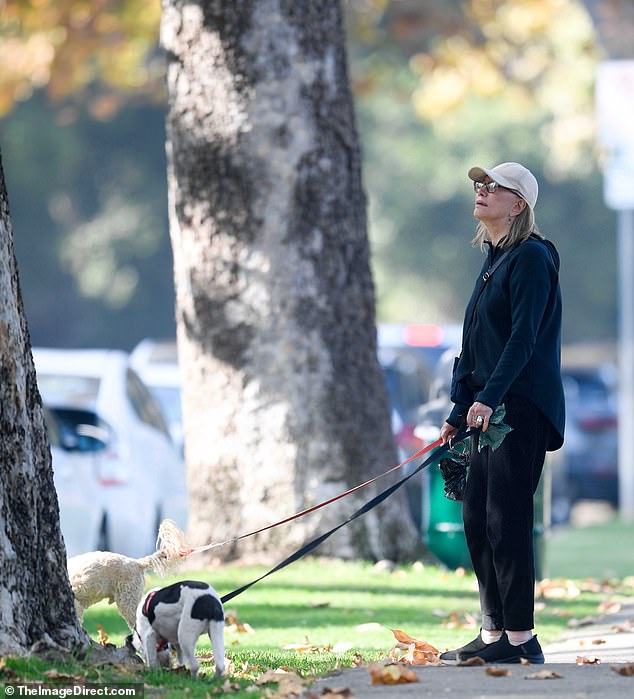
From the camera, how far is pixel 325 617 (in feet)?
29.2

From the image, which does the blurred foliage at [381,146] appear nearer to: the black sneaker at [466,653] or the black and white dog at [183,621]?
the black sneaker at [466,653]

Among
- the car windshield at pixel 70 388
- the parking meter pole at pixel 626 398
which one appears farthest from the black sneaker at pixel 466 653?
the parking meter pole at pixel 626 398

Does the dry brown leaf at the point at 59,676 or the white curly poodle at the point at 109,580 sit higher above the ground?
the white curly poodle at the point at 109,580

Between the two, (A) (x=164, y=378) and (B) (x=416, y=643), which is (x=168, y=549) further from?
(A) (x=164, y=378)

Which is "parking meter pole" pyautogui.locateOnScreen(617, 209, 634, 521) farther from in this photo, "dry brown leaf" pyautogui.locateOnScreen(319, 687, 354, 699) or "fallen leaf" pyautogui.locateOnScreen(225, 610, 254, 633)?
"dry brown leaf" pyautogui.locateOnScreen(319, 687, 354, 699)

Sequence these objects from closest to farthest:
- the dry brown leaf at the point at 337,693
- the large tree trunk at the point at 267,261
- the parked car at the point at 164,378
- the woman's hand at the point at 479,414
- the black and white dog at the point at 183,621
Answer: the dry brown leaf at the point at 337,693, the black and white dog at the point at 183,621, the woman's hand at the point at 479,414, the large tree trunk at the point at 267,261, the parked car at the point at 164,378

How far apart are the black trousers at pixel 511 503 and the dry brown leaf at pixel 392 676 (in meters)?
0.57

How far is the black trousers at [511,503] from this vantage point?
629 cm

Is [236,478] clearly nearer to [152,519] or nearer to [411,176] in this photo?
[152,519]

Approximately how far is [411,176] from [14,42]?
36.0 meters

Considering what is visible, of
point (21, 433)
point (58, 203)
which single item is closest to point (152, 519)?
point (21, 433)

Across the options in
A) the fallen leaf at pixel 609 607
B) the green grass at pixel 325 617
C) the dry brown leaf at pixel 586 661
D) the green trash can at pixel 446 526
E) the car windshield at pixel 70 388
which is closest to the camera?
the green grass at pixel 325 617

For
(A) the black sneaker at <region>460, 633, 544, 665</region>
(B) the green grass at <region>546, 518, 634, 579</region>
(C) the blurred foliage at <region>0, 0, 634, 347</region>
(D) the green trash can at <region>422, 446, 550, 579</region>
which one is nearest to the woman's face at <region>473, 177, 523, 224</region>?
(A) the black sneaker at <region>460, 633, 544, 665</region>

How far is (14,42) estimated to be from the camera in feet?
77.0
